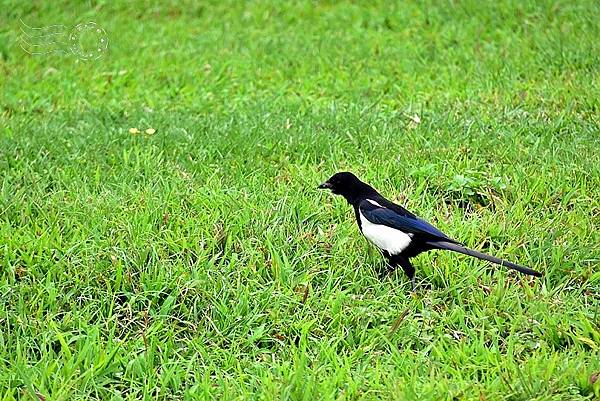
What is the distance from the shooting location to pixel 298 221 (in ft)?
14.3

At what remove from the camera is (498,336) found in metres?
3.44

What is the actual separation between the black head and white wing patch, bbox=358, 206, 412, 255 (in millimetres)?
220

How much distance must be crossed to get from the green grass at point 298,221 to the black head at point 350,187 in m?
0.23

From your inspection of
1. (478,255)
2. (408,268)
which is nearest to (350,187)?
(408,268)

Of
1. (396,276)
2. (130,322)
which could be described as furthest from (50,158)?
(396,276)

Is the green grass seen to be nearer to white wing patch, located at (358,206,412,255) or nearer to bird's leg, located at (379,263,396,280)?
bird's leg, located at (379,263,396,280)

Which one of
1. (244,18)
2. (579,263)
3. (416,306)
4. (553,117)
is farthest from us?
(244,18)

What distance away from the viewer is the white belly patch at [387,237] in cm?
377

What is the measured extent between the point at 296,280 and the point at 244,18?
5575 millimetres

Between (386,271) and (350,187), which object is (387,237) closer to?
(386,271)

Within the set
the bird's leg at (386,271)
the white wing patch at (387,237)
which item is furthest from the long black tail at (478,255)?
the bird's leg at (386,271)

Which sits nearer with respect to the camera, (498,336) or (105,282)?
(498,336)

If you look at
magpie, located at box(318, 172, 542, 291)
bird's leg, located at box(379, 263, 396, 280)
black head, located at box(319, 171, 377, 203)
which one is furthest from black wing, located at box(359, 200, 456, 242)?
bird's leg, located at box(379, 263, 396, 280)

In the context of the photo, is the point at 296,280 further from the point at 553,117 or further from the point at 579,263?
the point at 553,117
